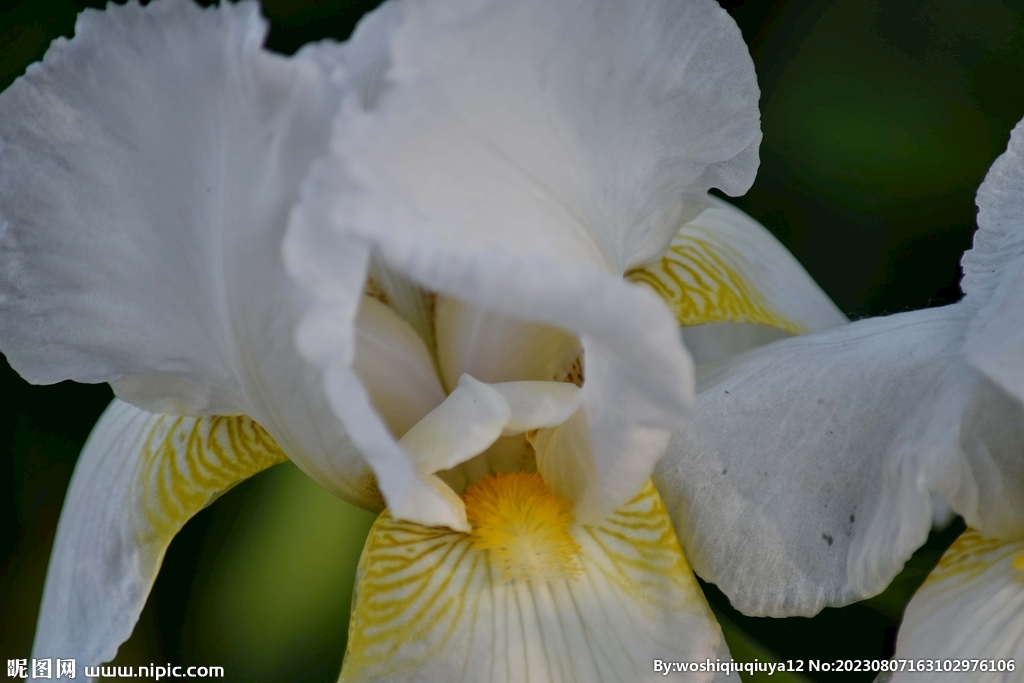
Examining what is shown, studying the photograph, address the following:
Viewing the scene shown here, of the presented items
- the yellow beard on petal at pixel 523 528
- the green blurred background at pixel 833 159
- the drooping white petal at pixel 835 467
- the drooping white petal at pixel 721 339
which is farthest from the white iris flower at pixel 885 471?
the green blurred background at pixel 833 159

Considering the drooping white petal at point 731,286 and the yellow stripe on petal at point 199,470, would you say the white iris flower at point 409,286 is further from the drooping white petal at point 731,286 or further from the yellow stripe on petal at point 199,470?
the drooping white petal at point 731,286

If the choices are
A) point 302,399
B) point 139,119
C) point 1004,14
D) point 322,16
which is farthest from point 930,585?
point 322,16

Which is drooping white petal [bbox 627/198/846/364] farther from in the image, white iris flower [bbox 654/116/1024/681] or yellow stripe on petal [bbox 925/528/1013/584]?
yellow stripe on petal [bbox 925/528/1013/584]

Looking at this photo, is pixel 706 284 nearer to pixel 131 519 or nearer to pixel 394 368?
pixel 394 368

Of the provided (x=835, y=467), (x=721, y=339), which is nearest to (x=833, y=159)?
(x=721, y=339)

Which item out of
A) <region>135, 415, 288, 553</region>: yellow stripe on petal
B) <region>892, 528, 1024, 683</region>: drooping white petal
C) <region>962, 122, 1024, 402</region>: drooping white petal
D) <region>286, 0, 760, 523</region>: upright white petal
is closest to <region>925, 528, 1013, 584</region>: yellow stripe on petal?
<region>892, 528, 1024, 683</region>: drooping white petal

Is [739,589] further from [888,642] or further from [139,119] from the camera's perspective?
[139,119]
